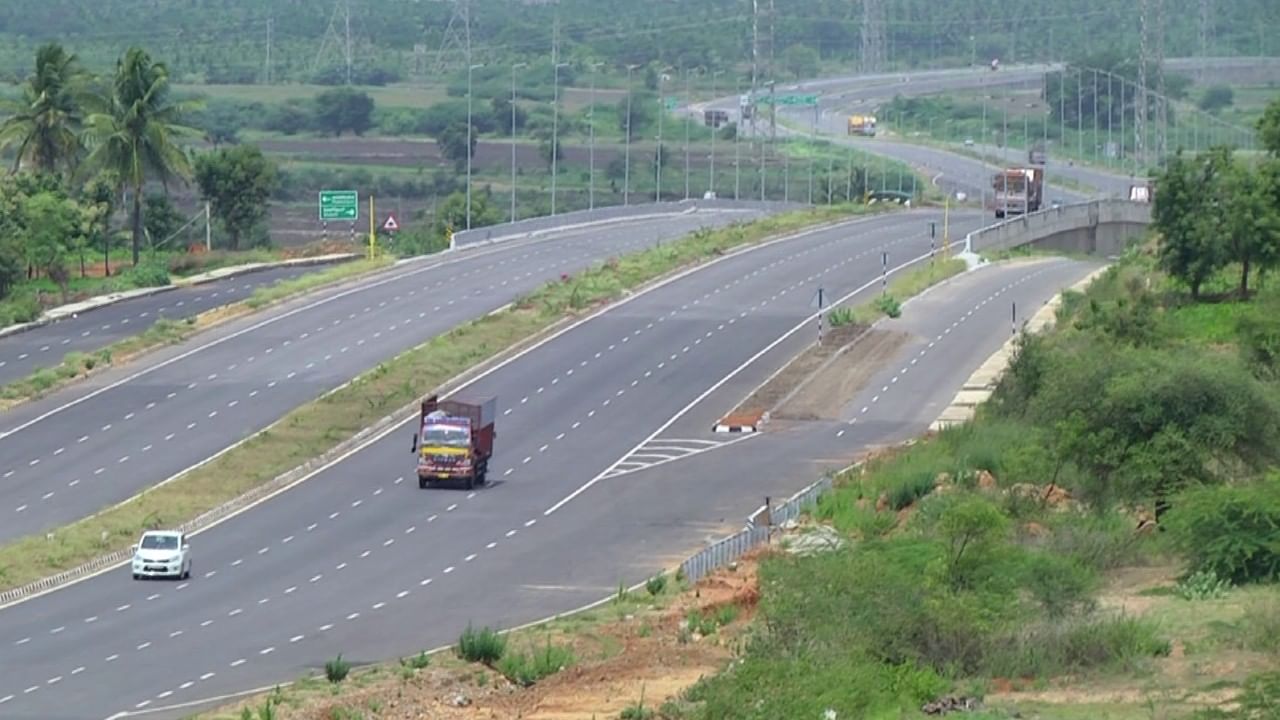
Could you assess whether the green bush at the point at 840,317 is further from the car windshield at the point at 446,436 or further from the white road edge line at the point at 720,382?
the car windshield at the point at 446,436

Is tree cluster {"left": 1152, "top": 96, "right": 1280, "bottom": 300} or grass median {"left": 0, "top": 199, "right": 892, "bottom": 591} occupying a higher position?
tree cluster {"left": 1152, "top": 96, "right": 1280, "bottom": 300}

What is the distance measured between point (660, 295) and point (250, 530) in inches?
1756

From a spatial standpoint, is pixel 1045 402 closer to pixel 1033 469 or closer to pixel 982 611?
pixel 1033 469

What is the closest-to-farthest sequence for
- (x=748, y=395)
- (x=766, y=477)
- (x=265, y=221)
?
(x=766, y=477), (x=748, y=395), (x=265, y=221)

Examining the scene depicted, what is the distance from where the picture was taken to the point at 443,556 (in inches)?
2581

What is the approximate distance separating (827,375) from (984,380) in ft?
17.6

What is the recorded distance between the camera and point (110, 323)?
10631 cm

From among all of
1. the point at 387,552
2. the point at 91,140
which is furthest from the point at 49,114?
the point at 387,552

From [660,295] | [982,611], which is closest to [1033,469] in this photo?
[982,611]

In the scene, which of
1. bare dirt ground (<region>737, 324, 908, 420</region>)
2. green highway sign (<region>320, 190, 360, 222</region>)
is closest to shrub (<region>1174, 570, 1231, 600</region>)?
bare dirt ground (<region>737, 324, 908, 420</region>)

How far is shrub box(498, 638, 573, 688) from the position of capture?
48.1 metres

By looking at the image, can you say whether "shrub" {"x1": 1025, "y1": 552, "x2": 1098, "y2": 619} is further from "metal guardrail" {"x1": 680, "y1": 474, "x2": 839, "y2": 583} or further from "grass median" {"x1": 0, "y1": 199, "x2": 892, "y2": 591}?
"grass median" {"x1": 0, "y1": 199, "x2": 892, "y2": 591}

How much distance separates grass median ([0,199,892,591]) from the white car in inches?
82.8

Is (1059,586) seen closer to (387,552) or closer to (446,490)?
(387,552)
